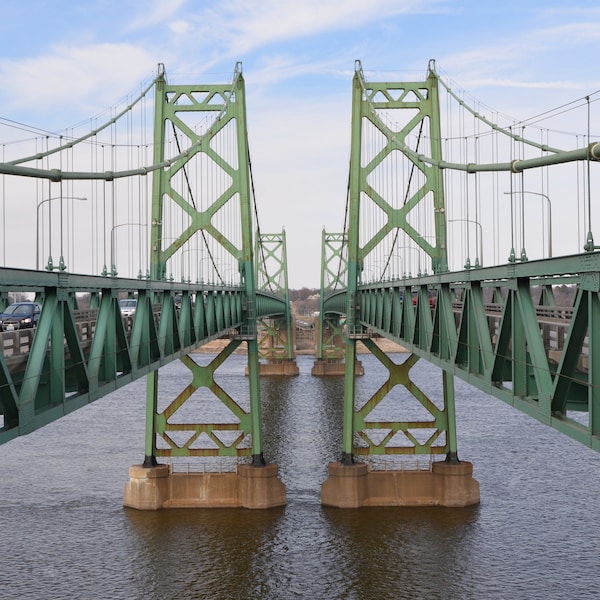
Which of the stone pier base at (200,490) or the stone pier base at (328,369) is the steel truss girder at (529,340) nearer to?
the stone pier base at (200,490)

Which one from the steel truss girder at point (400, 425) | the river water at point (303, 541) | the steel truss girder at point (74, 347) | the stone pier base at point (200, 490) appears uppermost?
the steel truss girder at point (74, 347)

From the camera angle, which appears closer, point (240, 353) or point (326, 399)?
point (326, 399)

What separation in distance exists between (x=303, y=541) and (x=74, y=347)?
1833 cm

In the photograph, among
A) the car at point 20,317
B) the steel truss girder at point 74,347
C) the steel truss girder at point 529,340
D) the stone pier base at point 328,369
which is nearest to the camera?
the steel truss girder at point 529,340

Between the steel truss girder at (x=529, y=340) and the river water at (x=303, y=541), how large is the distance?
27.0 feet

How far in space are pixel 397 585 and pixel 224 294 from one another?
1542cm

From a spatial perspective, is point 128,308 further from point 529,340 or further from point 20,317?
point 529,340

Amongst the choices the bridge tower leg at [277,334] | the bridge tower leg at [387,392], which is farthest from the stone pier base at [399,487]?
the bridge tower leg at [277,334]

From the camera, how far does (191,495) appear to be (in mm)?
35438

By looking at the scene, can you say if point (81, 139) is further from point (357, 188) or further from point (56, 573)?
point (56, 573)

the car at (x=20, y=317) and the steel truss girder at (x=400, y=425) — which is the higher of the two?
the car at (x=20, y=317)

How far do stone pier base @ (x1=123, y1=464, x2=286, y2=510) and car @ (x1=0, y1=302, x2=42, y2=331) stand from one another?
7625mm

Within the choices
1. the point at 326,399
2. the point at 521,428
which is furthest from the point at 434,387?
the point at 521,428

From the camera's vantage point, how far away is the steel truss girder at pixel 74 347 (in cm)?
1338
